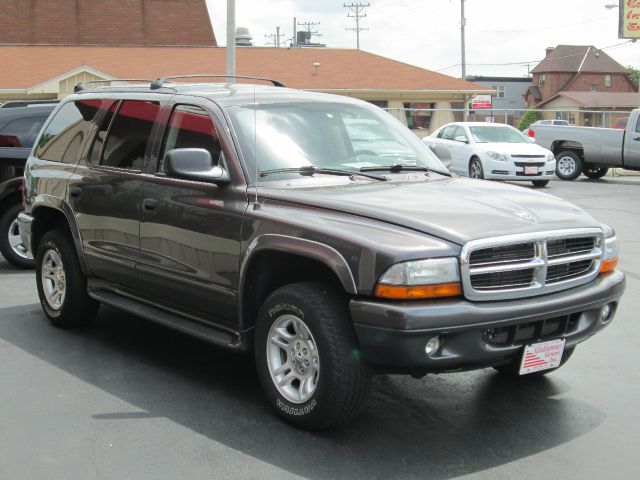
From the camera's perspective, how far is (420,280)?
4.43m

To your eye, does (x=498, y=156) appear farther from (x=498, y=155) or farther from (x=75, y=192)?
(x=75, y=192)

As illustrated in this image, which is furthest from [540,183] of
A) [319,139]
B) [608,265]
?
[608,265]

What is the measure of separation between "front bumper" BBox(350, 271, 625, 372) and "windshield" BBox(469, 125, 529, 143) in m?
17.6

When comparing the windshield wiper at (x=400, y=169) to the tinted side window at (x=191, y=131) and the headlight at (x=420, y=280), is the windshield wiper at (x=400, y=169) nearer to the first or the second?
the tinted side window at (x=191, y=131)

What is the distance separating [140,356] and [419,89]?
3411cm

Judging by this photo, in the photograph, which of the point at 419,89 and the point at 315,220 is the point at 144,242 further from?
the point at 419,89

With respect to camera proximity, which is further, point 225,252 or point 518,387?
point 518,387

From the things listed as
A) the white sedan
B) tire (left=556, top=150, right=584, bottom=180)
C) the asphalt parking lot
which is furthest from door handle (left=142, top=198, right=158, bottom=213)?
tire (left=556, top=150, right=584, bottom=180)

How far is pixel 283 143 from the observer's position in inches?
225

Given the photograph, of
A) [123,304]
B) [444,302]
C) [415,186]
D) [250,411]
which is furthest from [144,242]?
[444,302]

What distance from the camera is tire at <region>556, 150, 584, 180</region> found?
2412 centimetres

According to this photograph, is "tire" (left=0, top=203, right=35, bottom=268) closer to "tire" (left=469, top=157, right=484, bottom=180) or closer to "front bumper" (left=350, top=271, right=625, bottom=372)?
"front bumper" (left=350, top=271, right=625, bottom=372)

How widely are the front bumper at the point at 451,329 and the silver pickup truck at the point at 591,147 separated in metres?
19.5

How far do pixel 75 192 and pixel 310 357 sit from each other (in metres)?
2.84
